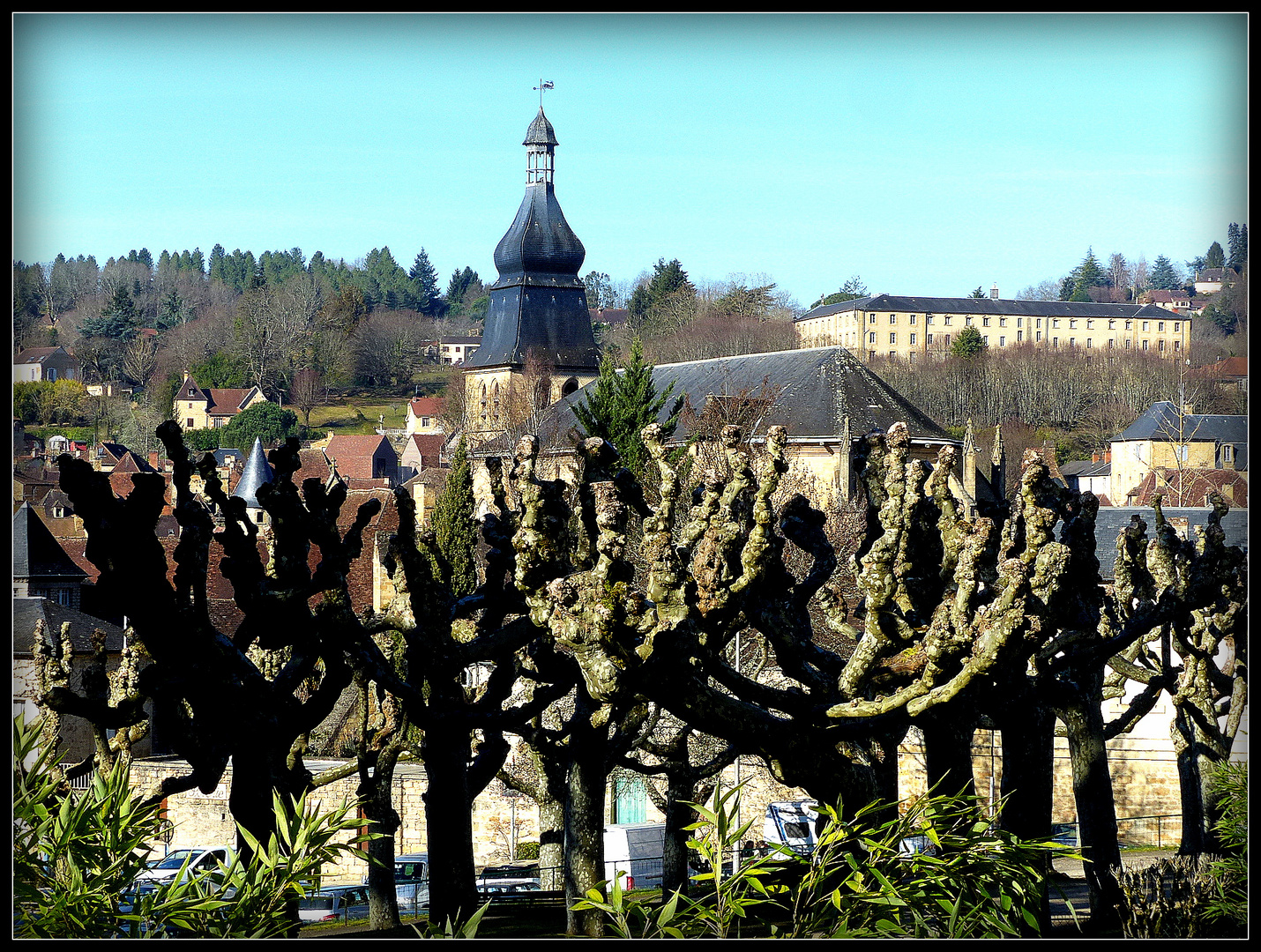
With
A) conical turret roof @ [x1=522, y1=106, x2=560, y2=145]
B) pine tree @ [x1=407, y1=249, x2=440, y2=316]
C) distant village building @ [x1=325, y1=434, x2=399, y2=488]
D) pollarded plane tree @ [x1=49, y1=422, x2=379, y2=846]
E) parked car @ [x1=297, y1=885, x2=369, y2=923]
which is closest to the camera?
pollarded plane tree @ [x1=49, y1=422, x2=379, y2=846]

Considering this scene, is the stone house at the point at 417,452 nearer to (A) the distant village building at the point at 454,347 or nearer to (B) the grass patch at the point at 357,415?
(B) the grass patch at the point at 357,415

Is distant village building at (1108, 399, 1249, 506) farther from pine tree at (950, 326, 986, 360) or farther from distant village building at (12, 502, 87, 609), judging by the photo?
pine tree at (950, 326, 986, 360)

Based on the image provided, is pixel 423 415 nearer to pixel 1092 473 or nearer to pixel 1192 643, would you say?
pixel 1092 473

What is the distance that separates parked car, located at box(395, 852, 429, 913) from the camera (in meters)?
20.8

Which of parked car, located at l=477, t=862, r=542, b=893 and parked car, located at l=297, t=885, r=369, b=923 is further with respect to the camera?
parked car, located at l=477, t=862, r=542, b=893

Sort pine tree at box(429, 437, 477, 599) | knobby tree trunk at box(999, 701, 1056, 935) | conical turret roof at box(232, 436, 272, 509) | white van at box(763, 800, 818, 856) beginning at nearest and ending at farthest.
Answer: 1. knobby tree trunk at box(999, 701, 1056, 935)
2. white van at box(763, 800, 818, 856)
3. pine tree at box(429, 437, 477, 599)
4. conical turret roof at box(232, 436, 272, 509)

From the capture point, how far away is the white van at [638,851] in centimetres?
2366

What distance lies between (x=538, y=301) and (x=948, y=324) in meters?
44.2

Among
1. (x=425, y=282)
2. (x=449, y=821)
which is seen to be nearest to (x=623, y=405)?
(x=449, y=821)

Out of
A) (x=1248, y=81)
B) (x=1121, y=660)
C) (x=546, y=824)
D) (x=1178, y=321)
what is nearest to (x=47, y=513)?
(x=546, y=824)

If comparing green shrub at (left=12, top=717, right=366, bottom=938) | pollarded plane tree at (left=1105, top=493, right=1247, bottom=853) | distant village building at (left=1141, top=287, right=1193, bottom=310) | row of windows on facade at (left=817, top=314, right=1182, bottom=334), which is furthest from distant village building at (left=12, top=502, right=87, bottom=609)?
row of windows on facade at (left=817, top=314, right=1182, bottom=334)

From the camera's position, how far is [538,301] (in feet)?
276

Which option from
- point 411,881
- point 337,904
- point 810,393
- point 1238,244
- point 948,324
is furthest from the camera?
point 948,324

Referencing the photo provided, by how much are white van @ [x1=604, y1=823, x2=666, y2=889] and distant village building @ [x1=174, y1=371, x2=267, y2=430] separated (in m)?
61.1
